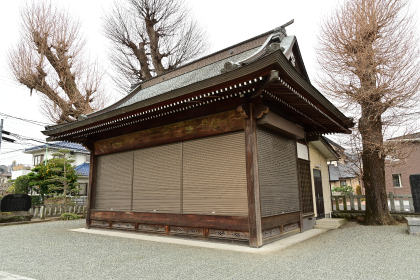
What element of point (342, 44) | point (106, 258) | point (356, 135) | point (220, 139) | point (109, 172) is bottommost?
point (106, 258)

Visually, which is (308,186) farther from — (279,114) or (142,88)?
(142,88)

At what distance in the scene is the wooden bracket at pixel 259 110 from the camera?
5.46 m

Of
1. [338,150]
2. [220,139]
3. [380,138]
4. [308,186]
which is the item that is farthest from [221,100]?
[338,150]

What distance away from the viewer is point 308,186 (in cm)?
853

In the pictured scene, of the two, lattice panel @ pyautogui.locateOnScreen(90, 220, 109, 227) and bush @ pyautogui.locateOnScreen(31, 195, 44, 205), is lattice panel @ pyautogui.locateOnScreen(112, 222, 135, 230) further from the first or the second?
bush @ pyautogui.locateOnScreen(31, 195, 44, 205)

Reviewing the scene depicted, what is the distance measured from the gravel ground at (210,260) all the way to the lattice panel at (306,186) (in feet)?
6.12

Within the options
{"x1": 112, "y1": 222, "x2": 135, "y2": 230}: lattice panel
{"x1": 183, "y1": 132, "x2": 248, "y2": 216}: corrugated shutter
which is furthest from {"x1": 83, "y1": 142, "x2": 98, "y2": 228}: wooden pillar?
{"x1": 183, "y1": 132, "x2": 248, "y2": 216}: corrugated shutter

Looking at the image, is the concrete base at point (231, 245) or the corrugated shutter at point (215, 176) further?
the corrugated shutter at point (215, 176)

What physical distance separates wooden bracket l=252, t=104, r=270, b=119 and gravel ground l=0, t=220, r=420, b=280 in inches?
109

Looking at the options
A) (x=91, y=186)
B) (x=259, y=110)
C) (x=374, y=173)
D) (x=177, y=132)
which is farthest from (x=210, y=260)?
(x=374, y=173)

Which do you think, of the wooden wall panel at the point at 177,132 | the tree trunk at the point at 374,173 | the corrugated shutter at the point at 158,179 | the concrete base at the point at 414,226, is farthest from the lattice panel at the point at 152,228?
the tree trunk at the point at 374,173

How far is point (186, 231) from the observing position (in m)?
6.37

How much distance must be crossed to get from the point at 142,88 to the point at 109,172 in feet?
15.8

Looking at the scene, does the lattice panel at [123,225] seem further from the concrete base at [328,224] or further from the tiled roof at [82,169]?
the tiled roof at [82,169]
